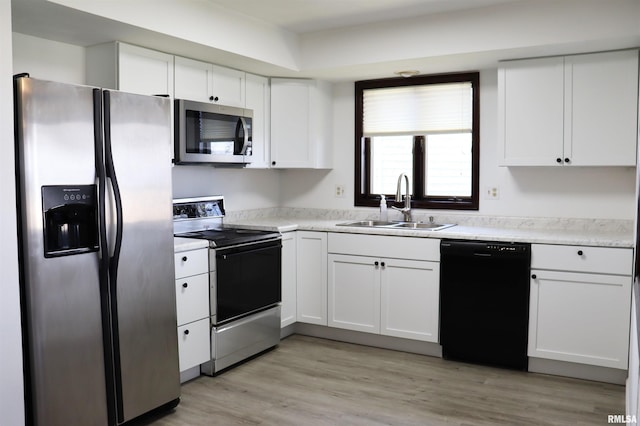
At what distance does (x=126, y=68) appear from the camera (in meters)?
3.34

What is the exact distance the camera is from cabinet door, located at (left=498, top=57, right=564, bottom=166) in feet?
12.2

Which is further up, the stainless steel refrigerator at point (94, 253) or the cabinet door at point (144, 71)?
the cabinet door at point (144, 71)

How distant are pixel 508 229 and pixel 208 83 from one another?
2363 millimetres

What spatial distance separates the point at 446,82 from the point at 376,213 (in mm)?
1194

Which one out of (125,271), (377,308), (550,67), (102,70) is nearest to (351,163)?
(377,308)

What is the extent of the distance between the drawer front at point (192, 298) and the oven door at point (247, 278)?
0.09 metres

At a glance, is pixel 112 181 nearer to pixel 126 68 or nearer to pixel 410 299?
pixel 126 68

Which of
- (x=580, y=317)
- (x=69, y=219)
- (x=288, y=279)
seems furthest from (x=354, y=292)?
(x=69, y=219)

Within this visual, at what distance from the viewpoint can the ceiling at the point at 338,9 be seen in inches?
139

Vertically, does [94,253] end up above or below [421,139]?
below

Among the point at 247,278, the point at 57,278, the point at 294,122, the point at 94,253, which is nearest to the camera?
the point at 57,278

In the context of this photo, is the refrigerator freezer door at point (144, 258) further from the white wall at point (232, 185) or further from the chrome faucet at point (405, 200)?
the chrome faucet at point (405, 200)

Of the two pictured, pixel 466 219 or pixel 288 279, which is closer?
pixel 288 279

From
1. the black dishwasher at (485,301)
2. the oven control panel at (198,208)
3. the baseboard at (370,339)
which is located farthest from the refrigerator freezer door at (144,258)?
the black dishwasher at (485,301)
